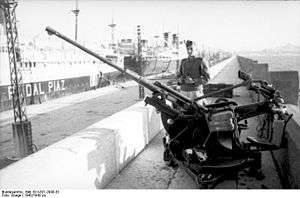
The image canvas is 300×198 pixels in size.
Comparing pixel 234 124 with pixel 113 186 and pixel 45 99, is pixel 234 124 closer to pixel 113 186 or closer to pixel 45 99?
pixel 113 186

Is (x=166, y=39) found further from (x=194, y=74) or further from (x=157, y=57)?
(x=194, y=74)

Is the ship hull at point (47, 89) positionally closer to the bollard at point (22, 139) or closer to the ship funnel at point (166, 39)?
the bollard at point (22, 139)

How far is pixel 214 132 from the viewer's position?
3793mm

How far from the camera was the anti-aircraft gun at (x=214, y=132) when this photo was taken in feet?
12.4

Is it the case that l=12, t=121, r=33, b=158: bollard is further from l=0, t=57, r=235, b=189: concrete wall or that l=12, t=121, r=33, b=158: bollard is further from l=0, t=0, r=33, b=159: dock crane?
l=0, t=57, r=235, b=189: concrete wall

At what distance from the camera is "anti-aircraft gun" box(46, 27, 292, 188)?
3791 mm

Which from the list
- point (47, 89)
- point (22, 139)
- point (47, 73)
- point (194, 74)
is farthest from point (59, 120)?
point (47, 73)

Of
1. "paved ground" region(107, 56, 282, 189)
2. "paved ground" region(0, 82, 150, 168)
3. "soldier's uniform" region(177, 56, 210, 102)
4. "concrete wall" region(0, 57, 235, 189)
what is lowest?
"paved ground" region(0, 82, 150, 168)

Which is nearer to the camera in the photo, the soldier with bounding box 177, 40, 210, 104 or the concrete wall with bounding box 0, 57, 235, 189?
the concrete wall with bounding box 0, 57, 235, 189

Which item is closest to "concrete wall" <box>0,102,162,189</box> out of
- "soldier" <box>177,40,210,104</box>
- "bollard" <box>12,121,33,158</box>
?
"soldier" <box>177,40,210,104</box>

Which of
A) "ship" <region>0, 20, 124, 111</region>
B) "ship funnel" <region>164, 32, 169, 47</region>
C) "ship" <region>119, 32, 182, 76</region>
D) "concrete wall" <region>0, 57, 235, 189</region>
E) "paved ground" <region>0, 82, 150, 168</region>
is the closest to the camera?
"concrete wall" <region>0, 57, 235, 189</region>

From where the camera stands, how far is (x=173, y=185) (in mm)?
4277

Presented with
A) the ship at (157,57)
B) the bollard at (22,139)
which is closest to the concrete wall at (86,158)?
the bollard at (22,139)

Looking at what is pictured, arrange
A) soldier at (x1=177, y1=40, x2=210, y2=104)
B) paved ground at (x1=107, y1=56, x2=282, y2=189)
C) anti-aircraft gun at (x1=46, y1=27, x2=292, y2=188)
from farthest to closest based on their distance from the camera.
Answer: soldier at (x1=177, y1=40, x2=210, y2=104)
paved ground at (x1=107, y1=56, x2=282, y2=189)
anti-aircraft gun at (x1=46, y1=27, x2=292, y2=188)
